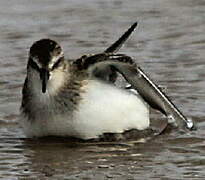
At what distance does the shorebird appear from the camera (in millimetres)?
9805

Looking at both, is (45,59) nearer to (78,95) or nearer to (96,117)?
(78,95)

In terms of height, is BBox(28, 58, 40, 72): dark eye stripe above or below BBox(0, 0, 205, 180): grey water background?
above

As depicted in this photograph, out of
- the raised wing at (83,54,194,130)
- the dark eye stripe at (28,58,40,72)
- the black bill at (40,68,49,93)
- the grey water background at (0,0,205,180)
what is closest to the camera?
the grey water background at (0,0,205,180)

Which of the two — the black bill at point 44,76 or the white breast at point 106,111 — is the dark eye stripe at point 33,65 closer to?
the black bill at point 44,76

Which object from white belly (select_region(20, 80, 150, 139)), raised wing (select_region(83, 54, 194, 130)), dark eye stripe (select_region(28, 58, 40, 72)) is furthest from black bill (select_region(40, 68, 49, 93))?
raised wing (select_region(83, 54, 194, 130))

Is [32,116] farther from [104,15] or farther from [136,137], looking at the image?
[104,15]

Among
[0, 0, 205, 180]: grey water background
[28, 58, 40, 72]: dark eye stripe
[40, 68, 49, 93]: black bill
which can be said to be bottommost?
[0, 0, 205, 180]: grey water background

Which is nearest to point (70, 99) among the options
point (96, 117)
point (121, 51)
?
point (96, 117)

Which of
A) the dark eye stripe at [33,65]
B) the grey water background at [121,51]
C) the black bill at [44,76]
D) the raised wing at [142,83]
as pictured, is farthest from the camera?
the raised wing at [142,83]

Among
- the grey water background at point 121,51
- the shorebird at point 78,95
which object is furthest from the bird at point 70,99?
the grey water background at point 121,51

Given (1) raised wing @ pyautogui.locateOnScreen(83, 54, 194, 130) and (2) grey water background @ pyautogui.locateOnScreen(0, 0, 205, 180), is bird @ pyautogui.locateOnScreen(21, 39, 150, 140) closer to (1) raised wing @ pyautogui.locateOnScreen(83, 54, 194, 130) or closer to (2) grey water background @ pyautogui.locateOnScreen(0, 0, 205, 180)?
(1) raised wing @ pyautogui.locateOnScreen(83, 54, 194, 130)

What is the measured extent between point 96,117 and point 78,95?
28 centimetres

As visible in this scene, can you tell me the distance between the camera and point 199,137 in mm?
10117

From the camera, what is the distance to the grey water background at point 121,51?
9.14 meters
